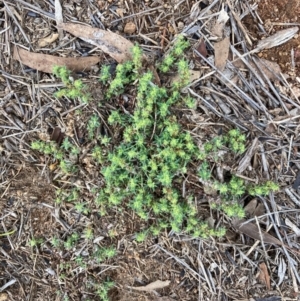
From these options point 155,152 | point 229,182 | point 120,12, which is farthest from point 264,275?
point 120,12

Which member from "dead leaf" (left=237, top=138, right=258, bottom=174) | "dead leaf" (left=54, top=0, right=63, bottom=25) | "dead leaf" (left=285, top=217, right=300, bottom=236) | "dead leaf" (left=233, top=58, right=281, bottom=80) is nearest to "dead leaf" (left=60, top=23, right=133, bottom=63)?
"dead leaf" (left=54, top=0, right=63, bottom=25)

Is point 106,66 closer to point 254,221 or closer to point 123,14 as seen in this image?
point 123,14

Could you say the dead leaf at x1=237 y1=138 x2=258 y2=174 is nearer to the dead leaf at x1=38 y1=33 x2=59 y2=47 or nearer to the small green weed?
the small green weed

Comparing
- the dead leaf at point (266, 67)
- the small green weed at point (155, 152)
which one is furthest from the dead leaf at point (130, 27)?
the dead leaf at point (266, 67)

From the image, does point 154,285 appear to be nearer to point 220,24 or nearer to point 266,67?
point 266,67

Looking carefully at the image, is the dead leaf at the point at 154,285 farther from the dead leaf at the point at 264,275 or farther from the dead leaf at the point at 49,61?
the dead leaf at the point at 49,61
